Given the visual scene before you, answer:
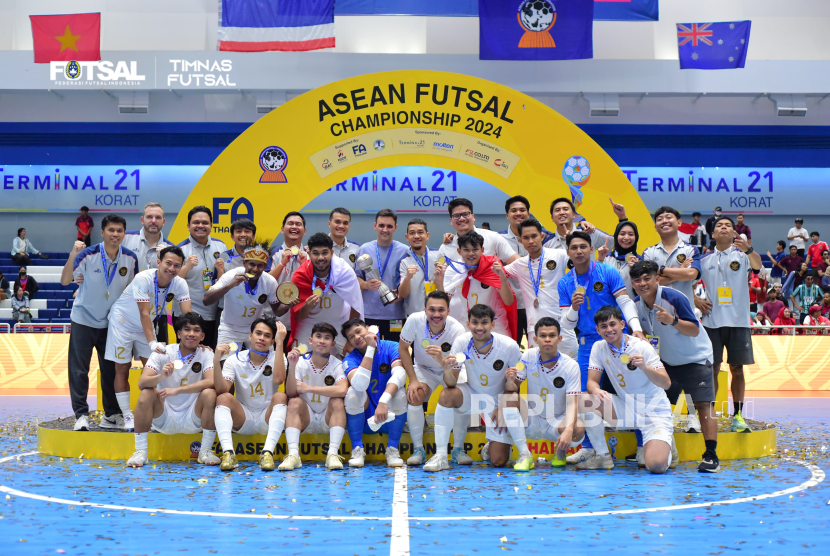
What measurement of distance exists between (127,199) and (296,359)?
19.1m

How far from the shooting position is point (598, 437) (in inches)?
281

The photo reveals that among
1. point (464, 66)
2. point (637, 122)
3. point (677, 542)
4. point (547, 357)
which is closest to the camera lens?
point (677, 542)

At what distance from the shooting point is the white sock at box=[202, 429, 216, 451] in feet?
24.0

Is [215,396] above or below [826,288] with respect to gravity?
below

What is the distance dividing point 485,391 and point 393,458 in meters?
1.09

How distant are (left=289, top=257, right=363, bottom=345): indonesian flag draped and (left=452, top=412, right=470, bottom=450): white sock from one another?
5.30 feet

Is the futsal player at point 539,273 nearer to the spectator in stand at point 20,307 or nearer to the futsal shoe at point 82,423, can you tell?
the futsal shoe at point 82,423

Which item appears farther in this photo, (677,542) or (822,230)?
(822,230)

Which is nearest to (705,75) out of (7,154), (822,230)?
(822,230)

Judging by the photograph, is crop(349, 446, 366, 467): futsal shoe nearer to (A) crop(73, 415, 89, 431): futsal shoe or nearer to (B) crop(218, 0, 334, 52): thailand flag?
(A) crop(73, 415, 89, 431): futsal shoe

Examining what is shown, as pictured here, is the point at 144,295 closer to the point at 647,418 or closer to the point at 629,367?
the point at 629,367

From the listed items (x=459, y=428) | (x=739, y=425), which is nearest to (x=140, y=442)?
(x=459, y=428)

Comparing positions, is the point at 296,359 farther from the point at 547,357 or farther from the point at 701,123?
the point at 701,123

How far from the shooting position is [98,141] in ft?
80.4
